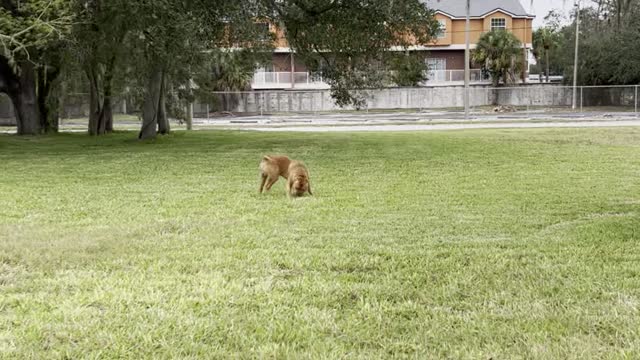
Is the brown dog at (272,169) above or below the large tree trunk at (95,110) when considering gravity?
below

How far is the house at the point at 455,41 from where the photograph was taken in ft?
171

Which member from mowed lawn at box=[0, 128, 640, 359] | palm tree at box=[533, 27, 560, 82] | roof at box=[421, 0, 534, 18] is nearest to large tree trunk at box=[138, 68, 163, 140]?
mowed lawn at box=[0, 128, 640, 359]

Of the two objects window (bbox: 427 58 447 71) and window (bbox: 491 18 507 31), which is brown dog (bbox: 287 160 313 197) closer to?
window (bbox: 427 58 447 71)

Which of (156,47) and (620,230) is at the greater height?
(156,47)

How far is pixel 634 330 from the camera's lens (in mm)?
3832

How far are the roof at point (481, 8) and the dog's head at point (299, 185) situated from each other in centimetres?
4771

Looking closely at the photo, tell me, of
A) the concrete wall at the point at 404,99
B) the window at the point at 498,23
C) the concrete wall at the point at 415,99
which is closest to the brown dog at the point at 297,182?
the concrete wall at the point at 415,99

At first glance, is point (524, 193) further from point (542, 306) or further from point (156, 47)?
point (156, 47)

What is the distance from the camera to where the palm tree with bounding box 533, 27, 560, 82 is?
60684 millimetres

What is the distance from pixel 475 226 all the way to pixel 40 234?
→ 14.4ft

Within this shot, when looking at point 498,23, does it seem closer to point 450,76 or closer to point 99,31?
point 450,76

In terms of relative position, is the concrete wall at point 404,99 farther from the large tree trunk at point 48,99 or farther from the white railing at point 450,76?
the large tree trunk at point 48,99

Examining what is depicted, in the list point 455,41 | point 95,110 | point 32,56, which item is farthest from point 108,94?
point 455,41

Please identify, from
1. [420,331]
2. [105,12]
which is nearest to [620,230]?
[420,331]
